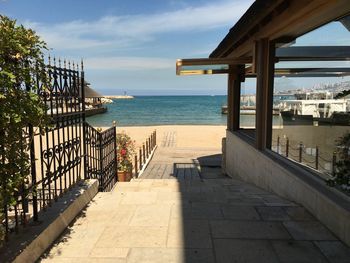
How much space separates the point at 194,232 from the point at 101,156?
3.05 m

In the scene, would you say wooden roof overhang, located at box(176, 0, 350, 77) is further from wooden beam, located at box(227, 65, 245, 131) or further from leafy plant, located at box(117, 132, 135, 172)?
leafy plant, located at box(117, 132, 135, 172)

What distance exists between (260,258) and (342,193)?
1.43 meters

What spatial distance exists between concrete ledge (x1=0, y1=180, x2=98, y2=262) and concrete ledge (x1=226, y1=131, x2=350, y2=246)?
2933 millimetres

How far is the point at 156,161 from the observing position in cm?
1436

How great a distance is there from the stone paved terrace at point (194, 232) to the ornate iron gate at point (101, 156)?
0.87 m

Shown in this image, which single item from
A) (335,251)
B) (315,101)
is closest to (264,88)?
(315,101)

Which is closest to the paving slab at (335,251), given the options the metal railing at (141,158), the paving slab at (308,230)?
the paving slab at (308,230)

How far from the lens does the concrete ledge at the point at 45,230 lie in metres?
2.84

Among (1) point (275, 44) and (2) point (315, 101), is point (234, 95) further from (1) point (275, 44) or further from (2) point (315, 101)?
(2) point (315, 101)

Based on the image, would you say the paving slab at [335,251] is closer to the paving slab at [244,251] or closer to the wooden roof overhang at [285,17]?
the paving slab at [244,251]

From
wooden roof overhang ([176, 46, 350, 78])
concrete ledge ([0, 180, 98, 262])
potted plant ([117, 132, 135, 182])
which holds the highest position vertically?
wooden roof overhang ([176, 46, 350, 78])

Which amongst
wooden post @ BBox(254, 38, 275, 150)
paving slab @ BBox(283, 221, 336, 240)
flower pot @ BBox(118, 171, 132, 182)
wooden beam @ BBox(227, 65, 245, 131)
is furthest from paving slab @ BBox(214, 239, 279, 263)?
wooden beam @ BBox(227, 65, 245, 131)

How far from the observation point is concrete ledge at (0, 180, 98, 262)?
2.84 m

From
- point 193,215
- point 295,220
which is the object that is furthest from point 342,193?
point 193,215
